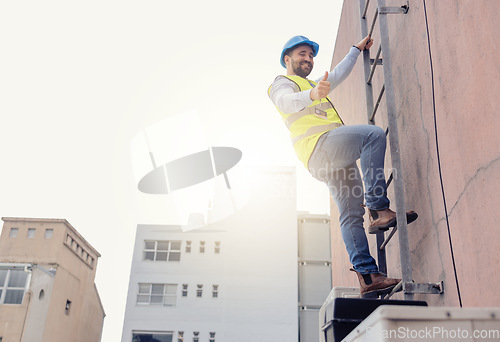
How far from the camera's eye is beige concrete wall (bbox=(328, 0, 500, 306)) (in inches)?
75.7

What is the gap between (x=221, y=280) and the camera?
1223 inches

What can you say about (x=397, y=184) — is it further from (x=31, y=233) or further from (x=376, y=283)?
(x=31, y=233)

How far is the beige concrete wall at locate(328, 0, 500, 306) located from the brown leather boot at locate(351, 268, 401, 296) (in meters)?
0.19

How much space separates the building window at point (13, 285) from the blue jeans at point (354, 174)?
26065 millimetres

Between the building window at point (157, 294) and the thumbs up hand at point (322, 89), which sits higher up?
the building window at point (157, 294)

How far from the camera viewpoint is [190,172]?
89.7 feet

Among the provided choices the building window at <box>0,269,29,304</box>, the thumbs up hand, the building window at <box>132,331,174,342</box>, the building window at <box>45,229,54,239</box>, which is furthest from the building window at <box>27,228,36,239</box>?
the thumbs up hand

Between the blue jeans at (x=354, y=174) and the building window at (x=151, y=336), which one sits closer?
the blue jeans at (x=354, y=174)

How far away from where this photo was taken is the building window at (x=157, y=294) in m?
30.3

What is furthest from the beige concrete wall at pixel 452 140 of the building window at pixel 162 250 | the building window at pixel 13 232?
the building window at pixel 13 232

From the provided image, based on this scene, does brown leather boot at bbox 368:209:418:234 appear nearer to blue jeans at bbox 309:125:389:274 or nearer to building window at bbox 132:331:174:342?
blue jeans at bbox 309:125:389:274

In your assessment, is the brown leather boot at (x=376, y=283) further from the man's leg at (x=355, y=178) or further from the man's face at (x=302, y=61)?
the man's face at (x=302, y=61)

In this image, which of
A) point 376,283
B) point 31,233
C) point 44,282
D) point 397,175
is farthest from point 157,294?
point 397,175

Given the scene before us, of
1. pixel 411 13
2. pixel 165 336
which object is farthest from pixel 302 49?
pixel 165 336
